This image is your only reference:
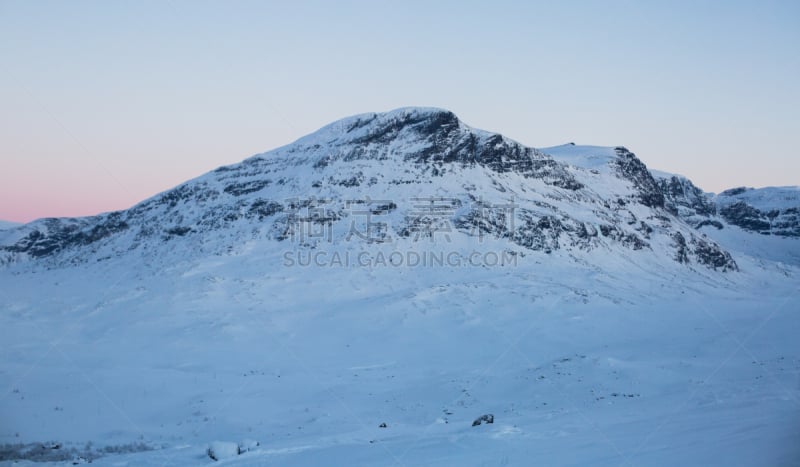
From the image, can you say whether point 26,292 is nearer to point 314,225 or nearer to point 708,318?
point 314,225

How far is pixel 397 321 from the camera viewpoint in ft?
112

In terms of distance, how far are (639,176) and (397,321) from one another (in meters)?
60.7

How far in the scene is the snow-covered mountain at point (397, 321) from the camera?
47.6 feet

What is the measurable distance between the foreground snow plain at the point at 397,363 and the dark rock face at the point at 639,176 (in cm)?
2467

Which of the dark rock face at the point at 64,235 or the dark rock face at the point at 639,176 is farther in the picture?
the dark rock face at the point at 639,176

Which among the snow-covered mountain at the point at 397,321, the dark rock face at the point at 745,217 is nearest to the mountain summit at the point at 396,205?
the snow-covered mountain at the point at 397,321

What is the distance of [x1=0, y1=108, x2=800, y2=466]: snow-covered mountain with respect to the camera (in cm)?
1451

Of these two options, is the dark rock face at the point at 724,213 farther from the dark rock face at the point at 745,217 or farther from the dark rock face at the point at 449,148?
the dark rock face at the point at 449,148

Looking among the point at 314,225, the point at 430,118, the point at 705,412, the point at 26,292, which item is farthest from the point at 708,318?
the point at 26,292

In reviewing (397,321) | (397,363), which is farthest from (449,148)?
(397,363)

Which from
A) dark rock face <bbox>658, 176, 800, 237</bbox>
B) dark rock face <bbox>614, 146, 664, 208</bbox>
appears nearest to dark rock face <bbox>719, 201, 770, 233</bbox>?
dark rock face <bbox>658, 176, 800, 237</bbox>

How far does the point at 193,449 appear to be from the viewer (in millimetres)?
14414

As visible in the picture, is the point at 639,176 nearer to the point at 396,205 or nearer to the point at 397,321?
the point at 396,205

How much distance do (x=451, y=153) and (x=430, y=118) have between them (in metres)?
5.72
